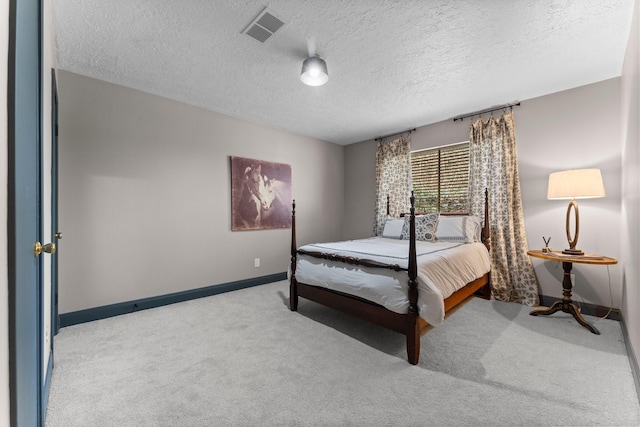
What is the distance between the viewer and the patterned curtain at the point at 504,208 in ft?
10.6

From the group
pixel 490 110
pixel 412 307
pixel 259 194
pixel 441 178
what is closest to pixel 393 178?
pixel 441 178

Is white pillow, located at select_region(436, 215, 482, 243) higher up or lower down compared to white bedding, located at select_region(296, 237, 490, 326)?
higher up

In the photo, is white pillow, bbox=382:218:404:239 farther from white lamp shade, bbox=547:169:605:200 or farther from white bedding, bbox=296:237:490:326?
white lamp shade, bbox=547:169:605:200

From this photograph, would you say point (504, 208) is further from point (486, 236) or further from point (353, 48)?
point (353, 48)

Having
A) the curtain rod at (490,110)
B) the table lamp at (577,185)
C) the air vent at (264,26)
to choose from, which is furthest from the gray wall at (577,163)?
the air vent at (264,26)

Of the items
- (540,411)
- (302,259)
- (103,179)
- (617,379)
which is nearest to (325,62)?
(302,259)

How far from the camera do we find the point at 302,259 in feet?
9.59

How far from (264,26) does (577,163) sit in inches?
136

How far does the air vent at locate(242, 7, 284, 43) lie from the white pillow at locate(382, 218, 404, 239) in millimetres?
2889

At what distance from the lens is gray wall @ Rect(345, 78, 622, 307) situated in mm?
2746

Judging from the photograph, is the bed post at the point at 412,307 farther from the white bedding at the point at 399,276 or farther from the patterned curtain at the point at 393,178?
the patterned curtain at the point at 393,178

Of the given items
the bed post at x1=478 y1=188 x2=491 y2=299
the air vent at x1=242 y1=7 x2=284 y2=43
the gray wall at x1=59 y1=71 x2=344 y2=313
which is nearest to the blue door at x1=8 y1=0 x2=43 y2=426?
the air vent at x1=242 y1=7 x2=284 y2=43

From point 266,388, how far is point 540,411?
5.13ft

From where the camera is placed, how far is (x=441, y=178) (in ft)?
13.2
